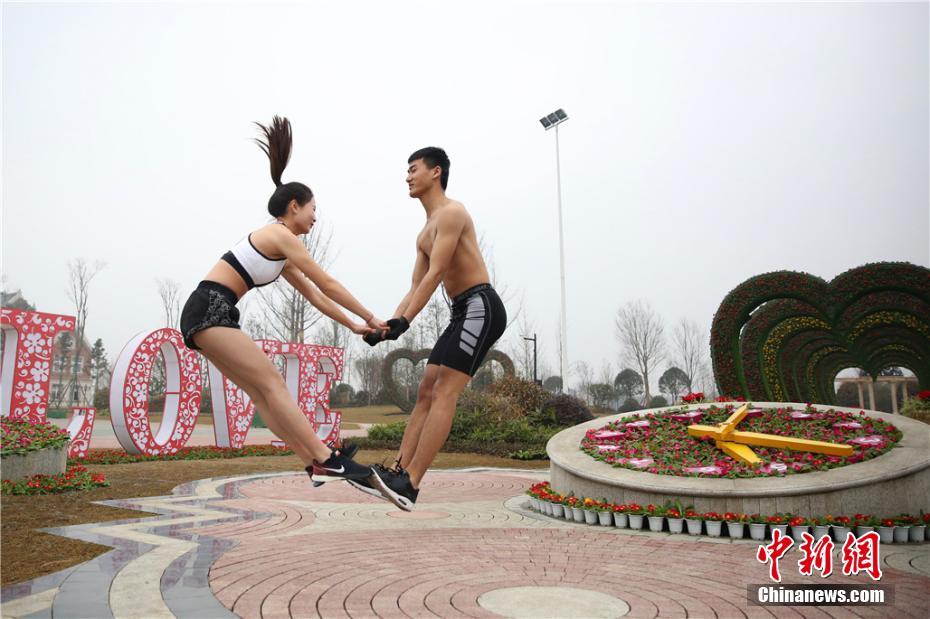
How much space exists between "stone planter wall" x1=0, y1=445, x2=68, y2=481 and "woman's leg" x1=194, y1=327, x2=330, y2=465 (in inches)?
320

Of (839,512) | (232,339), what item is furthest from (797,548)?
(232,339)

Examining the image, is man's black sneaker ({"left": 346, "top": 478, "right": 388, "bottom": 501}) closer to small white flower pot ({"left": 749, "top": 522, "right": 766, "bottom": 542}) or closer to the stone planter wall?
small white flower pot ({"left": 749, "top": 522, "right": 766, "bottom": 542})

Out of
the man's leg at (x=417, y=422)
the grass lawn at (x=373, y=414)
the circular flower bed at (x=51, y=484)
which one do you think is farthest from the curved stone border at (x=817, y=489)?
the grass lawn at (x=373, y=414)

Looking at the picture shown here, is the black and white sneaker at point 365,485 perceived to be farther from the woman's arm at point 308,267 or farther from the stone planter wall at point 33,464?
the stone planter wall at point 33,464

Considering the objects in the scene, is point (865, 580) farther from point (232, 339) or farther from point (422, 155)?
point (232, 339)

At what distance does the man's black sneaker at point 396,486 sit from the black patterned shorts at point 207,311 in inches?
48.1

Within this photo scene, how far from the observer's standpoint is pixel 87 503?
808cm

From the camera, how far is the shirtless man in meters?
4.02

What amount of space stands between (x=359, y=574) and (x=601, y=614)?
5.70 feet

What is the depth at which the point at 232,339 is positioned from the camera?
3.69 metres

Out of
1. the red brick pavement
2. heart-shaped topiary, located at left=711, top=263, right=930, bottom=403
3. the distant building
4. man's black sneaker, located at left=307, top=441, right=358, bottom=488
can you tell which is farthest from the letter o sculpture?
the distant building

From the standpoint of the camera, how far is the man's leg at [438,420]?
409 centimetres

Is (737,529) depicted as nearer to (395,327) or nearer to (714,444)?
(714,444)

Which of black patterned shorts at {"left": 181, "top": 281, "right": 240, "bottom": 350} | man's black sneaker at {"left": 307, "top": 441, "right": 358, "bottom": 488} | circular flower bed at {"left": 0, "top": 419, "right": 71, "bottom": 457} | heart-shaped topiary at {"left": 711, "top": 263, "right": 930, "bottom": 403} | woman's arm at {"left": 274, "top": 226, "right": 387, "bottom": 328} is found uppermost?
heart-shaped topiary at {"left": 711, "top": 263, "right": 930, "bottom": 403}
